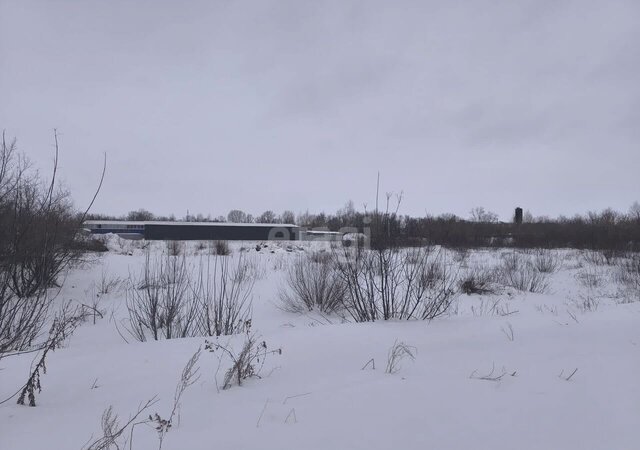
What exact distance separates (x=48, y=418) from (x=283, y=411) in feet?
4.67

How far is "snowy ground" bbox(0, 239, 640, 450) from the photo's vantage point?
6.15 feet

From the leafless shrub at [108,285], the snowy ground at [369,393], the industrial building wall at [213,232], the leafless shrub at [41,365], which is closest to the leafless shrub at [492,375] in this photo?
the snowy ground at [369,393]

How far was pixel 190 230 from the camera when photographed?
40594mm

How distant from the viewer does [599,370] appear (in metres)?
2.83

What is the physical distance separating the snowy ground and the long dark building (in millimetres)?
37567

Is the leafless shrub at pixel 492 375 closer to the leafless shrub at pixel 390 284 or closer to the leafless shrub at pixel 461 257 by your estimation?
the leafless shrub at pixel 390 284

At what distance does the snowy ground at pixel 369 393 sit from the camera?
188 cm

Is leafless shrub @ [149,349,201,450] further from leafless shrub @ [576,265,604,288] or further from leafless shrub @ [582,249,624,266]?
leafless shrub @ [582,249,624,266]

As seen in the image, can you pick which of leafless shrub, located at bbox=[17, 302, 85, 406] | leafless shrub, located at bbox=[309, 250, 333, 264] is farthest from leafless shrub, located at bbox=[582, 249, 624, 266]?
leafless shrub, located at bbox=[17, 302, 85, 406]

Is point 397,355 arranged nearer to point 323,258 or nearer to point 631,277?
point 323,258

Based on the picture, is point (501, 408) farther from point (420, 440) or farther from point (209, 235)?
point (209, 235)

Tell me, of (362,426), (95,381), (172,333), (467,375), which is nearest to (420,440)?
(362,426)

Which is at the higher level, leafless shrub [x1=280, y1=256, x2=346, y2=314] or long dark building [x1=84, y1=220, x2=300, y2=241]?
long dark building [x1=84, y1=220, x2=300, y2=241]

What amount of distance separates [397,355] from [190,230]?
40.9 m
